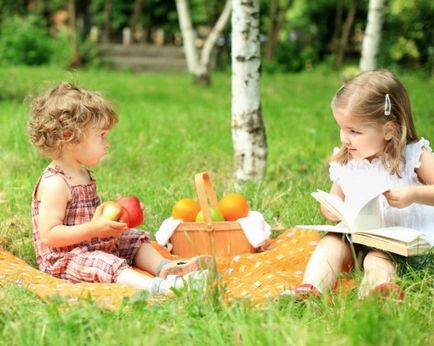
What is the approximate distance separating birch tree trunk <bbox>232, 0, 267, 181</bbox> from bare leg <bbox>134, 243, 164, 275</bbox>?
66.8 inches

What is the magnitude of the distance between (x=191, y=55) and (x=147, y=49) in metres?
5.42

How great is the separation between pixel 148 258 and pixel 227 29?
1640 centimetres

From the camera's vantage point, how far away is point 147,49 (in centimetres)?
1967

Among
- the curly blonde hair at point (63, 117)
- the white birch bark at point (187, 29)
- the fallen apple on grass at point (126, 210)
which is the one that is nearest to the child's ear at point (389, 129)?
the fallen apple on grass at point (126, 210)

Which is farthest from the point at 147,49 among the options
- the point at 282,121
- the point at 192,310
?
the point at 192,310

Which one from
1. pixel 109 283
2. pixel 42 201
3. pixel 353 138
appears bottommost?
pixel 109 283

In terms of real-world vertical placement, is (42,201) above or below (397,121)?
below

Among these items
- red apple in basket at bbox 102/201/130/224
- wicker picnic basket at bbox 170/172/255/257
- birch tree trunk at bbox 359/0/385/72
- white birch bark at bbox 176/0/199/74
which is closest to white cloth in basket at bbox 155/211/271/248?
wicker picnic basket at bbox 170/172/255/257

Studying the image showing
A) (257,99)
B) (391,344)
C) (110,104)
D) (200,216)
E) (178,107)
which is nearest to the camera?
(391,344)

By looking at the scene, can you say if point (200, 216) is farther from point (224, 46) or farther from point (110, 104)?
point (224, 46)

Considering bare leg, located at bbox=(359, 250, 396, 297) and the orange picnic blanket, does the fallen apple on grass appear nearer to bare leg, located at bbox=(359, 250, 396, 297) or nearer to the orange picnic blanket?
the orange picnic blanket

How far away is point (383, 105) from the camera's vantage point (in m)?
3.81

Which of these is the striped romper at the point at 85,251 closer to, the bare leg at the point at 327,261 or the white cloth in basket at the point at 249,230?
the white cloth in basket at the point at 249,230

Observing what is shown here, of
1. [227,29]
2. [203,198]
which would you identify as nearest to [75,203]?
[203,198]
